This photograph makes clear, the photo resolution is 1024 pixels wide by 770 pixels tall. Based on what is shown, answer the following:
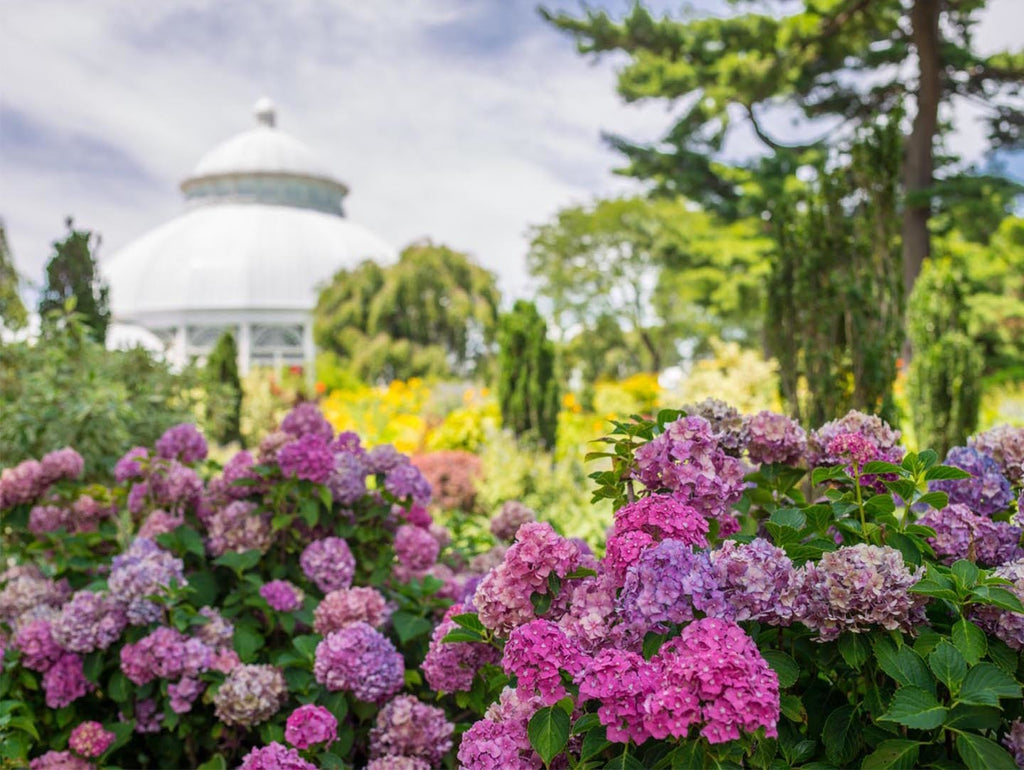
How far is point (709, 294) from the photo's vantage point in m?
16.7

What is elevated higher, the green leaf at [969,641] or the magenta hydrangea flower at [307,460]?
the magenta hydrangea flower at [307,460]

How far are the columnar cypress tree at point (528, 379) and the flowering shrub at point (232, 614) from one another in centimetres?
562

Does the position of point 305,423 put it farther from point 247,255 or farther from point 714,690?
point 247,255

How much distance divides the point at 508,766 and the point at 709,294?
52.6ft

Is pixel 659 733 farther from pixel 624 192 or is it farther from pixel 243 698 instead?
pixel 624 192

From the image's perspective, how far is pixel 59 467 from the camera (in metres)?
2.83

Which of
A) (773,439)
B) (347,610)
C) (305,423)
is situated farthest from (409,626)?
(773,439)

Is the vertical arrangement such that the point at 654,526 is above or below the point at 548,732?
above

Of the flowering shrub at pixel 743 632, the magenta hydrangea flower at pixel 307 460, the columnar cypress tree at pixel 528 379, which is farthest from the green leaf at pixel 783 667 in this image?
the columnar cypress tree at pixel 528 379

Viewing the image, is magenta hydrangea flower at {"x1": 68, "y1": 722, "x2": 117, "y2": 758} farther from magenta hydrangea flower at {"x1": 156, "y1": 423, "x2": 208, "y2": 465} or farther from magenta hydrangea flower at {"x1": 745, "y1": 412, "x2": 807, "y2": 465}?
magenta hydrangea flower at {"x1": 745, "y1": 412, "x2": 807, "y2": 465}

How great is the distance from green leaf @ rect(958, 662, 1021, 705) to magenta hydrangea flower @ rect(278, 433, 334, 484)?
5.40ft

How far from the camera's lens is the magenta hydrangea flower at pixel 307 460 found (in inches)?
92.4

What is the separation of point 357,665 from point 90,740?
751mm

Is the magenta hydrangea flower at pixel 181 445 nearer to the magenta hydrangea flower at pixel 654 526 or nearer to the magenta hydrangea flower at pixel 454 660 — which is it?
the magenta hydrangea flower at pixel 454 660
